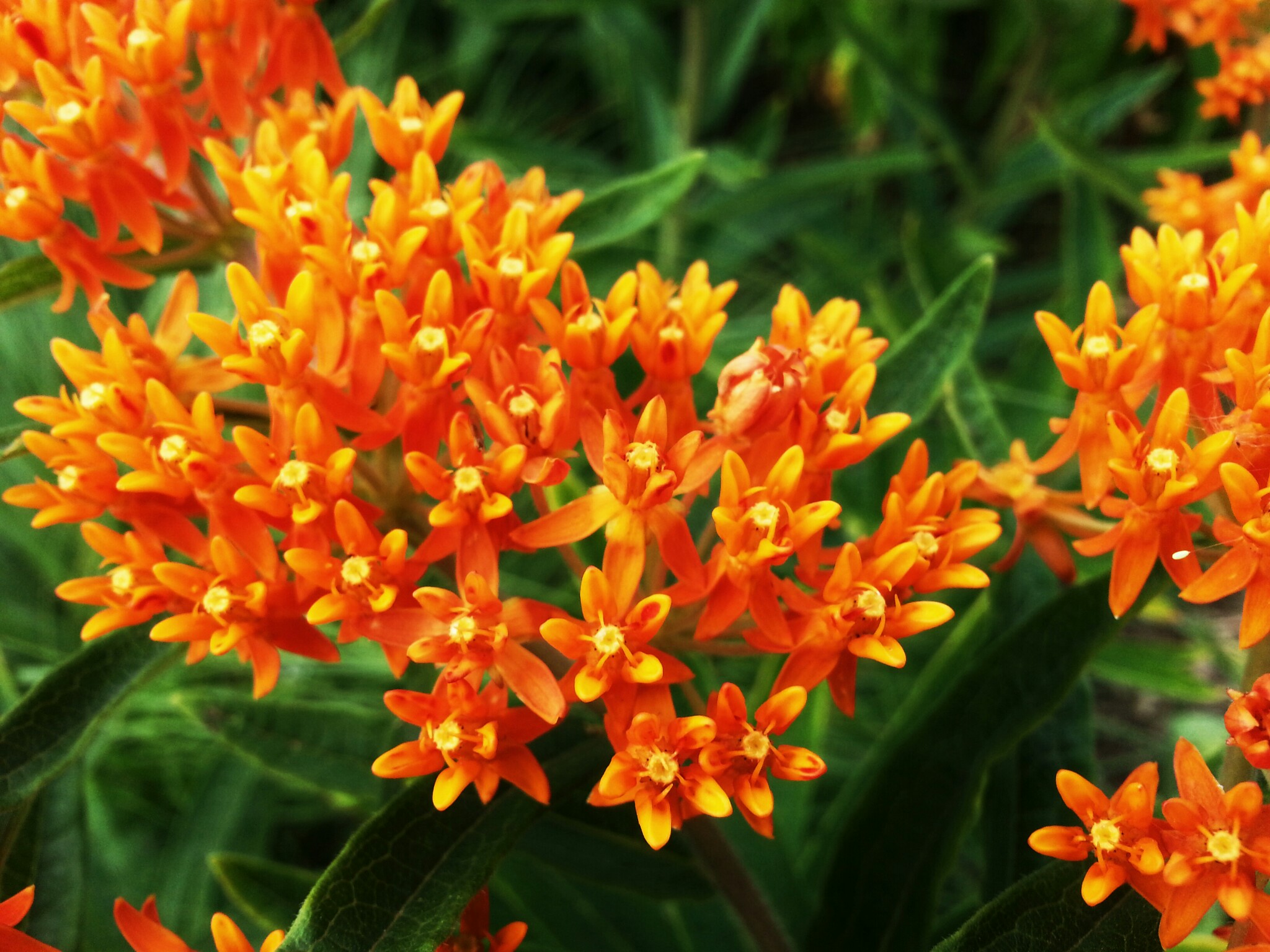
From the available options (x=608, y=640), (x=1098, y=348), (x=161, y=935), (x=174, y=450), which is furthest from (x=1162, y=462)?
(x=161, y=935)

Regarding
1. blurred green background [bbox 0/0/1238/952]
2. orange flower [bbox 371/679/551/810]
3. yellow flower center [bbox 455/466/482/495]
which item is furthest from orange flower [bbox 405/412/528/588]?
blurred green background [bbox 0/0/1238/952]

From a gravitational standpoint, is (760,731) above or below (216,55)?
below

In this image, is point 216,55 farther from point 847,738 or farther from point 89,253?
point 847,738

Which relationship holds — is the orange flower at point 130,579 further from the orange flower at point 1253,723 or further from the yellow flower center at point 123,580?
the orange flower at point 1253,723

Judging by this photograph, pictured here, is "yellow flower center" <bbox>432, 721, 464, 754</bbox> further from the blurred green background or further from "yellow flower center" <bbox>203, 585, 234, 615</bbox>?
the blurred green background

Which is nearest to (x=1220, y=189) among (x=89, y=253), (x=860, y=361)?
Answer: (x=860, y=361)
